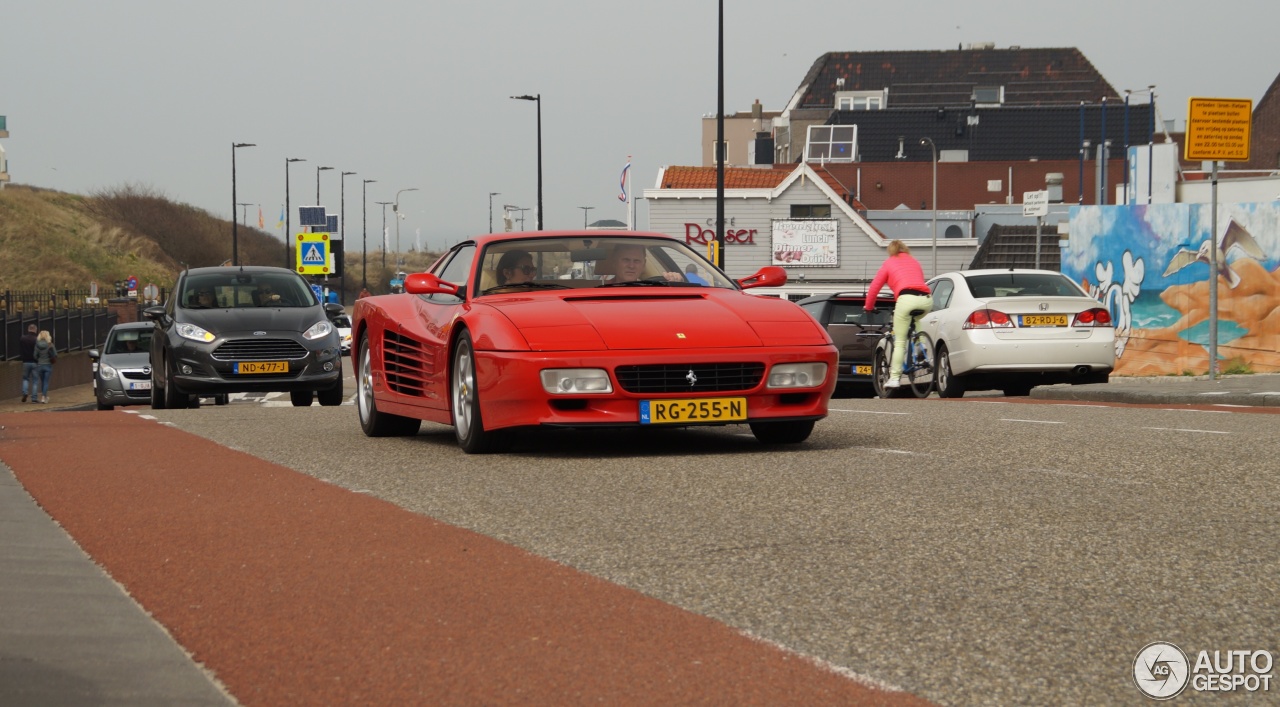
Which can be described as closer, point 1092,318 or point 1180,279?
point 1092,318

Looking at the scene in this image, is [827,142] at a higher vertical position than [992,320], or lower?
higher

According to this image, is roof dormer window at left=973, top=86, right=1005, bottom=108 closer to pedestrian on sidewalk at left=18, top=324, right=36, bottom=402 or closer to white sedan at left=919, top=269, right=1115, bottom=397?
pedestrian on sidewalk at left=18, top=324, right=36, bottom=402

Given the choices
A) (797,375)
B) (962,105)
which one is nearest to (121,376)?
(797,375)

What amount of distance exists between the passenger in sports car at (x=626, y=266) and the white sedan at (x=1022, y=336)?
8387mm

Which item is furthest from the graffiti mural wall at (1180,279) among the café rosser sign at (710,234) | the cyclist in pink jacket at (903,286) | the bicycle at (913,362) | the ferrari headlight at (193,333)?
the café rosser sign at (710,234)

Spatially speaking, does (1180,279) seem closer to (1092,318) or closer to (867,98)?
(1092,318)

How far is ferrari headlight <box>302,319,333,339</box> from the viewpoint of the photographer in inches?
766

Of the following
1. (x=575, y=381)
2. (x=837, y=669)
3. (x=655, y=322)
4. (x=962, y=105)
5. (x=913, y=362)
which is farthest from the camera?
(x=962, y=105)

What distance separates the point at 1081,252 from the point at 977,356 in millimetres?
15083

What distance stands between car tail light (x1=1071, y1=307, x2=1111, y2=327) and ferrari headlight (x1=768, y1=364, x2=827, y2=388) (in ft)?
31.1

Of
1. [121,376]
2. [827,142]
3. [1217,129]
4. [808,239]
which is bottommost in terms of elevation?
[121,376]

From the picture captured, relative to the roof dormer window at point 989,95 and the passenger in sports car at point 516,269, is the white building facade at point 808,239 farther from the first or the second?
the passenger in sports car at point 516,269

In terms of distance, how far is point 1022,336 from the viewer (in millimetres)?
18266

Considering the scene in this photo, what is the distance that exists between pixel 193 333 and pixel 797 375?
11.2 metres
